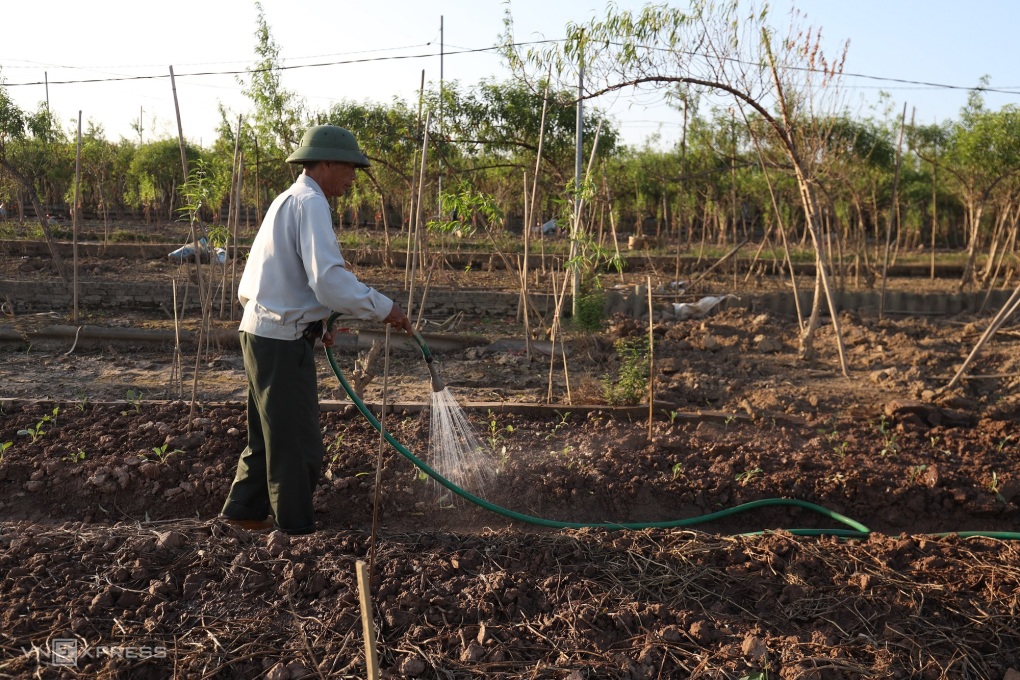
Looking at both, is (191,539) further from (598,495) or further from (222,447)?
(598,495)

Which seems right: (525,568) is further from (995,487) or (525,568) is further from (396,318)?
(995,487)

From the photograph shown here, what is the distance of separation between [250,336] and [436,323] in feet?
19.5

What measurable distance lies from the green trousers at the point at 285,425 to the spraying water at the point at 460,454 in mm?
905

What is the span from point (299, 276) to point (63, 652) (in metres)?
1.40

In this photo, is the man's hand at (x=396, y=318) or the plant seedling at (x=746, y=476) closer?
the man's hand at (x=396, y=318)

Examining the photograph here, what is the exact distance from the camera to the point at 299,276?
9.98 feet

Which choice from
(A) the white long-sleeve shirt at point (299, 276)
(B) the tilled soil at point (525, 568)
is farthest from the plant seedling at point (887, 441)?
(A) the white long-sleeve shirt at point (299, 276)

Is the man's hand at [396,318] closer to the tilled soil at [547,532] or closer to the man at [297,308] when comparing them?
the man at [297,308]

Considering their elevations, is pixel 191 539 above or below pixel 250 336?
below

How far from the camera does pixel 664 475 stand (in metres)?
4.15

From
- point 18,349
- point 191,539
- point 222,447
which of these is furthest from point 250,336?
point 18,349

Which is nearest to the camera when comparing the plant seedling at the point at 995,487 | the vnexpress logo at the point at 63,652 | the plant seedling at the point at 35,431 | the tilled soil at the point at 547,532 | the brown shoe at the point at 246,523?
the vnexpress logo at the point at 63,652

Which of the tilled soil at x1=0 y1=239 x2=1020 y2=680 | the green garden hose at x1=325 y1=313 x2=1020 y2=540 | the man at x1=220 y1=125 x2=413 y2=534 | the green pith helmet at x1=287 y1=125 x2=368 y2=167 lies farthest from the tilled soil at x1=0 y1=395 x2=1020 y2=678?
the green pith helmet at x1=287 y1=125 x2=368 y2=167

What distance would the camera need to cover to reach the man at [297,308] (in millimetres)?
2906
